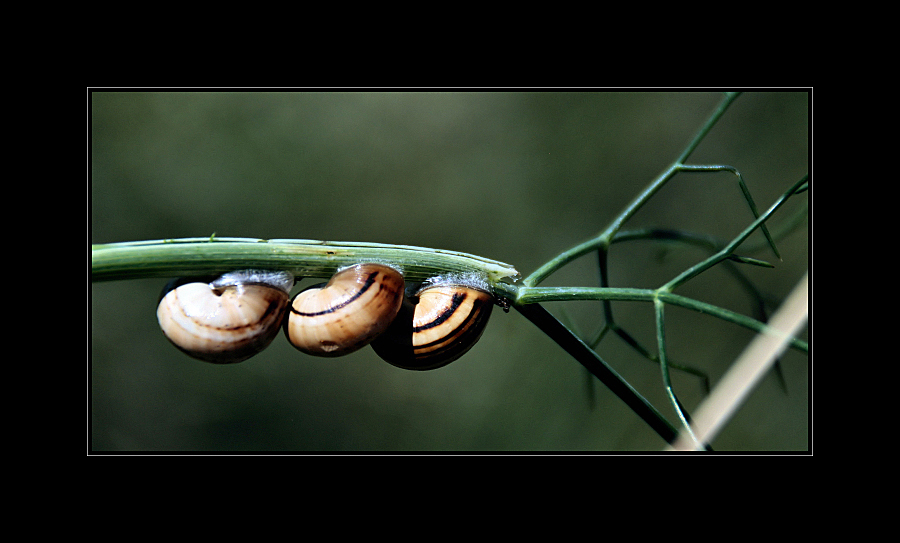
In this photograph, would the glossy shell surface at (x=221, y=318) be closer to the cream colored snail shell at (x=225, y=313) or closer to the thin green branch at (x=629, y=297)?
the cream colored snail shell at (x=225, y=313)

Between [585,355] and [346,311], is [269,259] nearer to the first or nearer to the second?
[346,311]

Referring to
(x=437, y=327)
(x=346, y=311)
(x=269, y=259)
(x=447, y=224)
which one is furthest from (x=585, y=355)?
(x=447, y=224)

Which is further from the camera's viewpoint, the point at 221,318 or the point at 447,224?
the point at 447,224

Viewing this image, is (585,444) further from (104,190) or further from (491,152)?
(104,190)

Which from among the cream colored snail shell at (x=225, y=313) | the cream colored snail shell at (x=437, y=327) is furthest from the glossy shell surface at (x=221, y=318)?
the cream colored snail shell at (x=437, y=327)

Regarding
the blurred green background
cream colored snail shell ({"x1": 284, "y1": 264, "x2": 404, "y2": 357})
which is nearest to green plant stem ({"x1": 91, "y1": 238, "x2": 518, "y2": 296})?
Answer: cream colored snail shell ({"x1": 284, "y1": 264, "x2": 404, "y2": 357})

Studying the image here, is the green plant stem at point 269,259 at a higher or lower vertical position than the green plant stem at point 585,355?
higher

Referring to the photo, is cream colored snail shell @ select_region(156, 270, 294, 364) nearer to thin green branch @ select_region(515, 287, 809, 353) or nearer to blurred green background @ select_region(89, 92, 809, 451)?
thin green branch @ select_region(515, 287, 809, 353)
